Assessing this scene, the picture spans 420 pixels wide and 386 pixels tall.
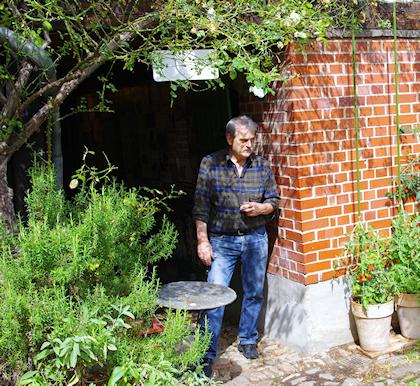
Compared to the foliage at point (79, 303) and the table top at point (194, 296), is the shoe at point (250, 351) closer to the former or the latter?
the table top at point (194, 296)

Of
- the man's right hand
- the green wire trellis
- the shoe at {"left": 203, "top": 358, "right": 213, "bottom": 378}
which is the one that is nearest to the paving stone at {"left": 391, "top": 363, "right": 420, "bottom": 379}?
the green wire trellis

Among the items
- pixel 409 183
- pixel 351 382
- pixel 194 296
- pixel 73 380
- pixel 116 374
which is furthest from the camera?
pixel 409 183

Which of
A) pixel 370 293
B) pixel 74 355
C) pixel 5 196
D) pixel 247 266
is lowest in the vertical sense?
pixel 370 293

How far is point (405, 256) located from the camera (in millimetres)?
5086

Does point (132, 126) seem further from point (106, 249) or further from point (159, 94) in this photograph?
point (106, 249)

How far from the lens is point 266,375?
15.6ft

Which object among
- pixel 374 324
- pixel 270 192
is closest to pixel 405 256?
pixel 374 324

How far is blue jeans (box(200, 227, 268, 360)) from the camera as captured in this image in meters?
4.92

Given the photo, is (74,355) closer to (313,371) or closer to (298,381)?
(298,381)

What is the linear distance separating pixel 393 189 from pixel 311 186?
2.96 ft

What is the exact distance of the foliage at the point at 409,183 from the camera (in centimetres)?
533

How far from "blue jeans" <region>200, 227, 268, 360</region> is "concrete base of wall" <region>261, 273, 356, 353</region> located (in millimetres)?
240

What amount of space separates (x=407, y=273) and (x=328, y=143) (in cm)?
128

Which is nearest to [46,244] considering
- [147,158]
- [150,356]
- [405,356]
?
[150,356]
